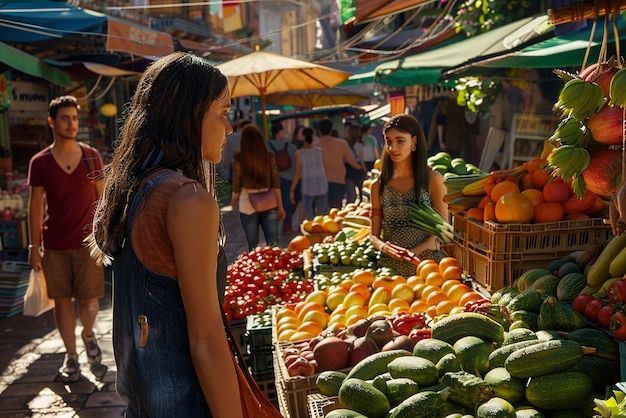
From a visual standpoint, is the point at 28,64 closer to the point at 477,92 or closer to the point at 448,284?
the point at 477,92

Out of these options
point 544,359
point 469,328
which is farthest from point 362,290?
point 544,359

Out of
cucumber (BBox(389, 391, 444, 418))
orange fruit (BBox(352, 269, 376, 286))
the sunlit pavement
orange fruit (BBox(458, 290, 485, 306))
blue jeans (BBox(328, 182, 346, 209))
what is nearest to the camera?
cucumber (BBox(389, 391, 444, 418))

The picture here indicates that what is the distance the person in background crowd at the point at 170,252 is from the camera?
1924mm

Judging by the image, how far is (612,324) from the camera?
2.68m

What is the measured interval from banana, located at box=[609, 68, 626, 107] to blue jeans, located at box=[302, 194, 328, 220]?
31.7ft

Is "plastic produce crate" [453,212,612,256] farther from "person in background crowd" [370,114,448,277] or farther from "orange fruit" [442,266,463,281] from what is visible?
"person in background crowd" [370,114,448,277]

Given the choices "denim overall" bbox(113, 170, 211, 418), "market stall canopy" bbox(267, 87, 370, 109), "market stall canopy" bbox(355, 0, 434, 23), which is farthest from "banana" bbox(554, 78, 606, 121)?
"market stall canopy" bbox(267, 87, 370, 109)

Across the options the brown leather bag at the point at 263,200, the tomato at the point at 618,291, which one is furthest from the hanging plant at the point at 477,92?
the tomato at the point at 618,291

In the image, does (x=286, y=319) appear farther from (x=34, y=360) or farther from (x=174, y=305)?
(x=34, y=360)

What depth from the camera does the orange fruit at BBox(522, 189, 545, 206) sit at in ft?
13.4

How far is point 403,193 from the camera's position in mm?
5500

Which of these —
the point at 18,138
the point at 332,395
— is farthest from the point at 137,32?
the point at 332,395

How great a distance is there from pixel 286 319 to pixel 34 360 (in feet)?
10.5

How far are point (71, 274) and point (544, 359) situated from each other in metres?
4.25
